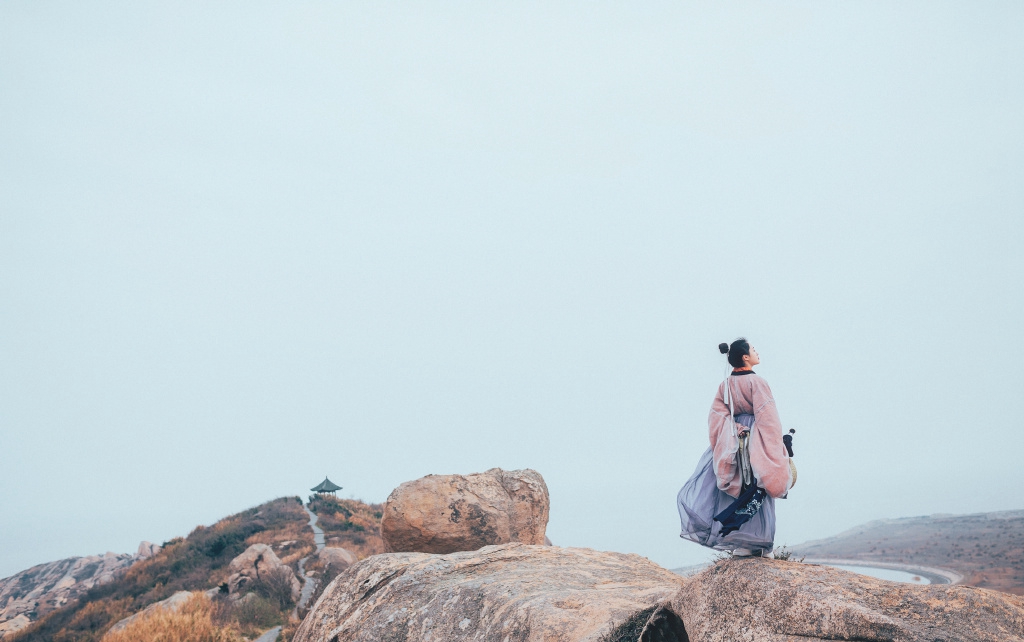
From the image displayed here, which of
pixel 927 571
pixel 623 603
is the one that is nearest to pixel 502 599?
pixel 623 603

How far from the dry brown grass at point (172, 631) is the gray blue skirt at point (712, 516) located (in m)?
15.9

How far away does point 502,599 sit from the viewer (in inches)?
293

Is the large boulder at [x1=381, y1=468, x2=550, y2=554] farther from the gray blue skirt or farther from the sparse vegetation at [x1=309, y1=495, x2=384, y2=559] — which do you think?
the sparse vegetation at [x1=309, y1=495, x2=384, y2=559]

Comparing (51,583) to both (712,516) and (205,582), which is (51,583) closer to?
(205,582)

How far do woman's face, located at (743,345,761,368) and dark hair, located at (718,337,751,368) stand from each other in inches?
1.5

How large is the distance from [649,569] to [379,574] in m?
4.49

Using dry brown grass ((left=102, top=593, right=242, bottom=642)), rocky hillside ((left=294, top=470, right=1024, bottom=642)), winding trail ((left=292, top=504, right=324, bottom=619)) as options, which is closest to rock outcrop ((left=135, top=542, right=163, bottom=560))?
winding trail ((left=292, top=504, right=324, bottom=619))

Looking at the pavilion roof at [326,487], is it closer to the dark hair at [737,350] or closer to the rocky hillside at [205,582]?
the rocky hillside at [205,582]

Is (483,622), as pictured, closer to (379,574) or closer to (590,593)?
(590,593)

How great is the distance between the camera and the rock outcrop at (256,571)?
25.8 metres

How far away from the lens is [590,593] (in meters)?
7.36

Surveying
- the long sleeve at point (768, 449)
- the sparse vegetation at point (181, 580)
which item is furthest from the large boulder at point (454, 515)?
the sparse vegetation at point (181, 580)

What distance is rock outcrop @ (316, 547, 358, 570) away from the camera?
2998 centimetres

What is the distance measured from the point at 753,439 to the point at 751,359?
1.03 meters
